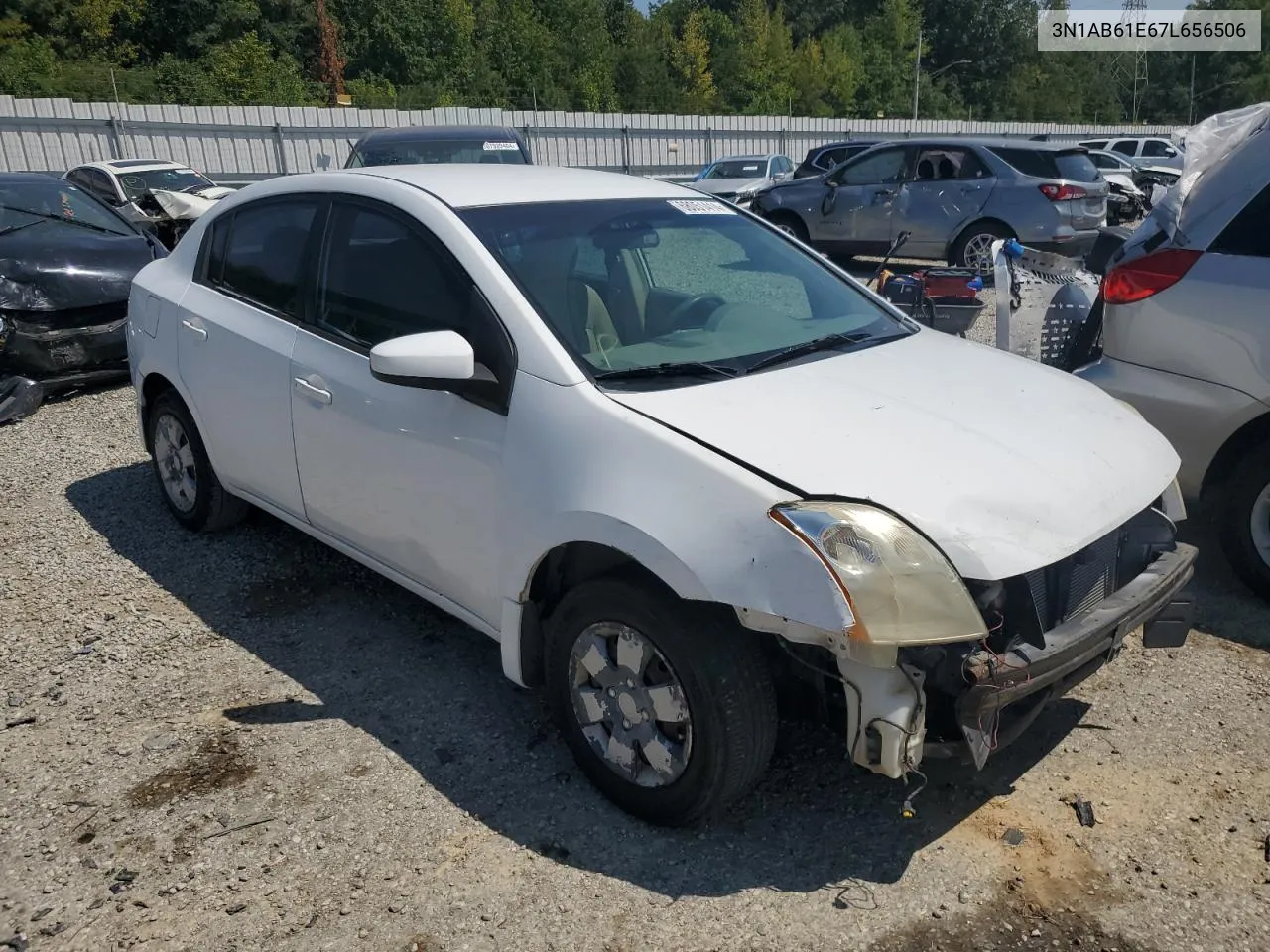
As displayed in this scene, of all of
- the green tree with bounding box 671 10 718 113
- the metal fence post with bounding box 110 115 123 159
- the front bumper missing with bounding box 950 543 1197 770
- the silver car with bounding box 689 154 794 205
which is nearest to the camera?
the front bumper missing with bounding box 950 543 1197 770

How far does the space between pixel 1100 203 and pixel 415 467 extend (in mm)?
10872

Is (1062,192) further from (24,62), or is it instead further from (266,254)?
(24,62)

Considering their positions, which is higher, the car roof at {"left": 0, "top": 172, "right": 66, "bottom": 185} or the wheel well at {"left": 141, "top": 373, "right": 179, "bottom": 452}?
the car roof at {"left": 0, "top": 172, "right": 66, "bottom": 185}

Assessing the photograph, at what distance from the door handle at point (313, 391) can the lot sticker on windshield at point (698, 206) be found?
1.43 meters

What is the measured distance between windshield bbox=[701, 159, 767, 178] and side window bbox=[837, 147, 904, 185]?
7.75 meters

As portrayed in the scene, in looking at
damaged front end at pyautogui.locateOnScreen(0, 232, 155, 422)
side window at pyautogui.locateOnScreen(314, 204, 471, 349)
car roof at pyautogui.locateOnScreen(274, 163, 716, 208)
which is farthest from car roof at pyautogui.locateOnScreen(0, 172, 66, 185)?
side window at pyautogui.locateOnScreen(314, 204, 471, 349)

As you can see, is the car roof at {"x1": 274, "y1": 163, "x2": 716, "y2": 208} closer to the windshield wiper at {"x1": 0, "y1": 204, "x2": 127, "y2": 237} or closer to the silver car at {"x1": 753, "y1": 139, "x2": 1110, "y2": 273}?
the windshield wiper at {"x1": 0, "y1": 204, "x2": 127, "y2": 237}

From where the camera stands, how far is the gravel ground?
2.59 m

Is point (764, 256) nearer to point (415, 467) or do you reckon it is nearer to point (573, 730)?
point (415, 467)

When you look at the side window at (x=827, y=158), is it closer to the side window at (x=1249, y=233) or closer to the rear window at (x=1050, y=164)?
the rear window at (x=1050, y=164)

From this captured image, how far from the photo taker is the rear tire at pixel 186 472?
4.72 m

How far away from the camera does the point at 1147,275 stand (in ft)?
14.0

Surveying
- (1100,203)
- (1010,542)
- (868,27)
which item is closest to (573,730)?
(1010,542)

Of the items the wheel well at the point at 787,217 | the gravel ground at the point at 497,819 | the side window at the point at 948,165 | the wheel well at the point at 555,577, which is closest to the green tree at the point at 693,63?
the wheel well at the point at 787,217
